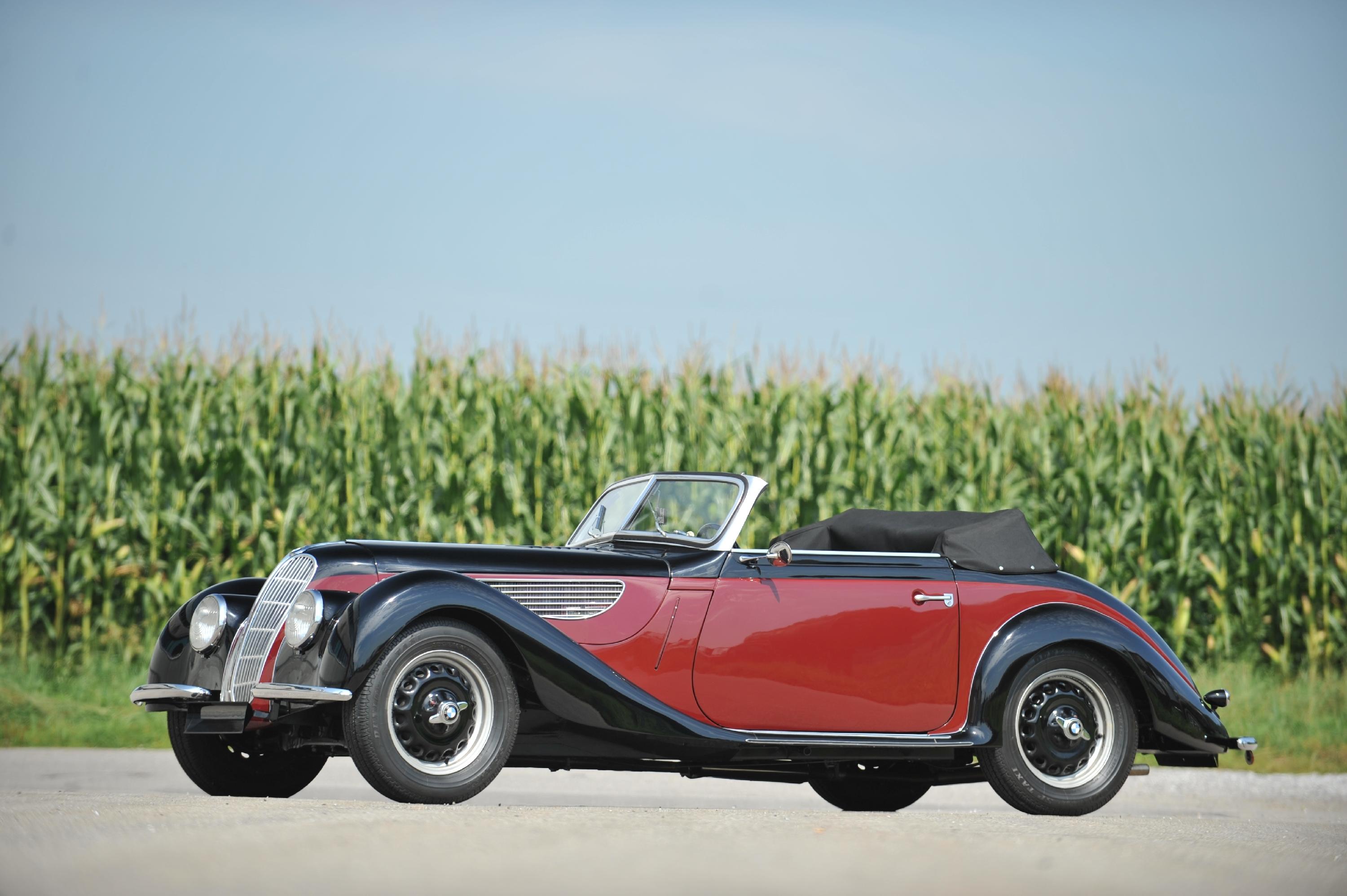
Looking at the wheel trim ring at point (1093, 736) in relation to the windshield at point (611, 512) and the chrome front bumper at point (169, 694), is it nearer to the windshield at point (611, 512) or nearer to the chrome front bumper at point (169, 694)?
the windshield at point (611, 512)

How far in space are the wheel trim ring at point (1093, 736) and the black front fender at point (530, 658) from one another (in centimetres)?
162

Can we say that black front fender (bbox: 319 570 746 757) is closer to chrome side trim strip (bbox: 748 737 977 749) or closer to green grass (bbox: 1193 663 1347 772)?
chrome side trim strip (bbox: 748 737 977 749)

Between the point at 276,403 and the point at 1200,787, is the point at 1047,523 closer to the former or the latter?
the point at 1200,787

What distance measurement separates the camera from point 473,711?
6070mm

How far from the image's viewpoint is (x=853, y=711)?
6.95 metres

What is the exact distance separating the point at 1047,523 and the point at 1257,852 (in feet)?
29.1

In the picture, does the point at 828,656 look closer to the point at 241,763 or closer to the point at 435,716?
the point at 435,716

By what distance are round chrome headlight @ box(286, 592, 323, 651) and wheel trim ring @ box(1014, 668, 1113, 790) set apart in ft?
11.7

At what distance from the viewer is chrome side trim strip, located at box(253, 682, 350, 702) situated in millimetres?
5727

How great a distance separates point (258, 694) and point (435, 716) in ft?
2.46

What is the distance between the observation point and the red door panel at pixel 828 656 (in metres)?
6.73

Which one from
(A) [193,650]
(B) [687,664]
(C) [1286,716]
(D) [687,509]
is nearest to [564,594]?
(B) [687,664]

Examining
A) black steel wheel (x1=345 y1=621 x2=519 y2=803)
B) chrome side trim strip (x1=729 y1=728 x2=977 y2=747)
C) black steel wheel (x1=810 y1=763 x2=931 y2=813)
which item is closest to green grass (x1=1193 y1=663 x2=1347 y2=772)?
black steel wheel (x1=810 y1=763 x2=931 y2=813)

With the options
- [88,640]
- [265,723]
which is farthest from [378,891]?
[88,640]
